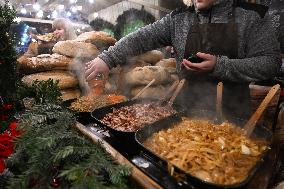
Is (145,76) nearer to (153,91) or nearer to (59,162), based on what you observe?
(153,91)

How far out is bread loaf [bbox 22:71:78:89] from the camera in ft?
11.8

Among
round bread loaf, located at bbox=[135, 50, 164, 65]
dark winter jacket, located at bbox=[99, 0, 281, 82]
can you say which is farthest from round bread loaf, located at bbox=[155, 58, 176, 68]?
dark winter jacket, located at bbox=[99, 0, 281, 82]

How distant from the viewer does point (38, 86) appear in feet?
9.64

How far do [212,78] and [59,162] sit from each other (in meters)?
2.40

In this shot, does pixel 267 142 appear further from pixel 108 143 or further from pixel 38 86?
pixel 38 86

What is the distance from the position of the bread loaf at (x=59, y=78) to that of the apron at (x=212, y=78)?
5.61 ft

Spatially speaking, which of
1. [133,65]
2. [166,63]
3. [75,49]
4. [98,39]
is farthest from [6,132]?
[166,63]

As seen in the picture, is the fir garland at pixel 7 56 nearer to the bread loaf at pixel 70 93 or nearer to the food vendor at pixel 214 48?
the bread loaf at pixel 70 93

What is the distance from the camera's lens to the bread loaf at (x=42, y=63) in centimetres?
374

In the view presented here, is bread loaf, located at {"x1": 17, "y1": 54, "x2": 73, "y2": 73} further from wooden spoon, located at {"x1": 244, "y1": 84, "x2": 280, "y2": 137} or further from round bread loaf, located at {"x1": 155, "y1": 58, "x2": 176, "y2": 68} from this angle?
wooden spoon, located at {"x1": 244, "y1": 84, "x2": 280, "y2": 137}

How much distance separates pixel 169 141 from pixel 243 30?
1950 mm

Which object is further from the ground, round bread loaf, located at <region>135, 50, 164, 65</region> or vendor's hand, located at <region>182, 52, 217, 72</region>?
vendor's hand, located at <region>182, 52, 217, 72</region>

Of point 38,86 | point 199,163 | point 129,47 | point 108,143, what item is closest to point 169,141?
point 199,163

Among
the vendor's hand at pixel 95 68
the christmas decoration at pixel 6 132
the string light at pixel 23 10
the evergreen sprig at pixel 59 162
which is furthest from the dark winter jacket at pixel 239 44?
the string light at pixel 23 10
